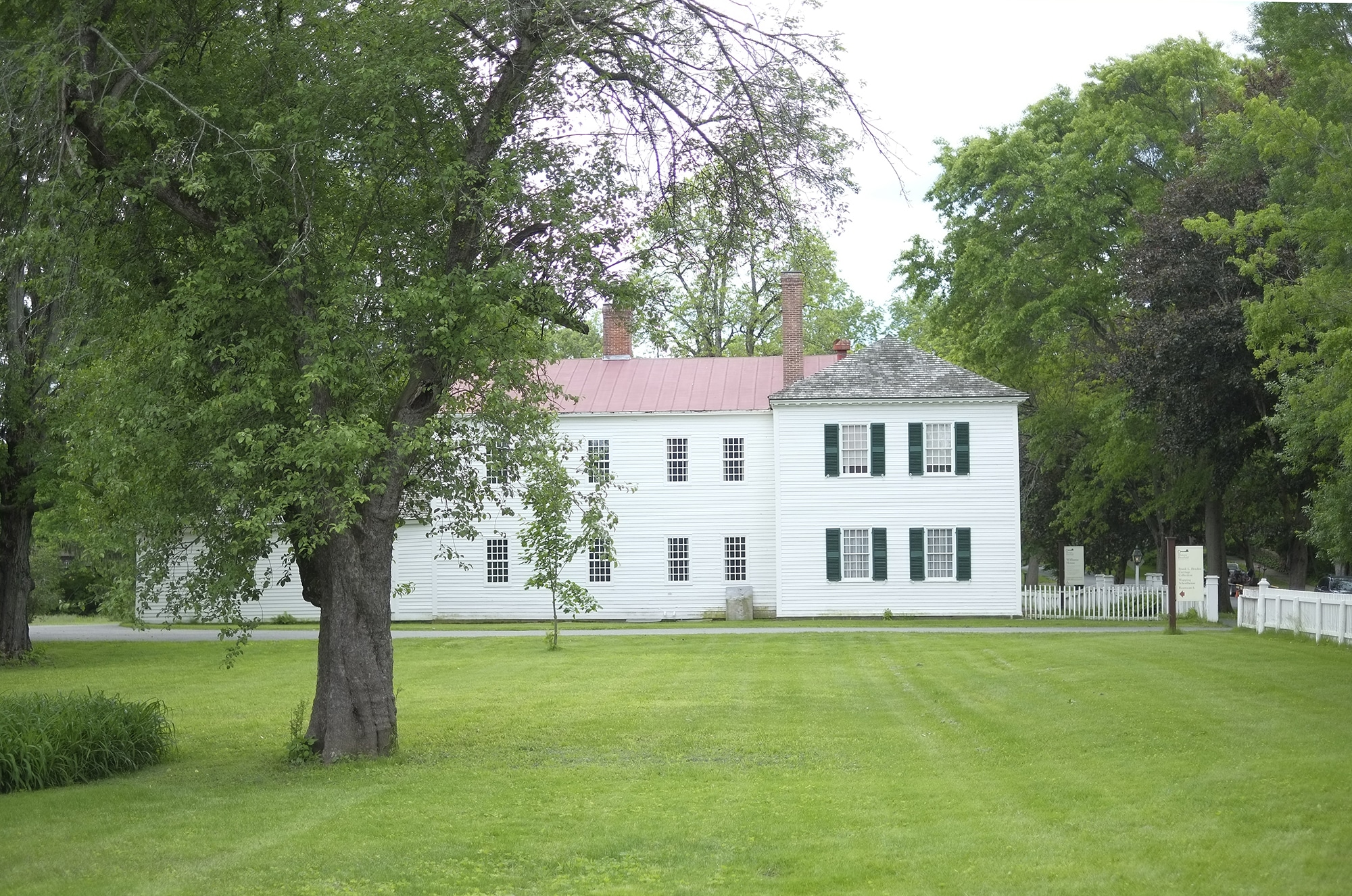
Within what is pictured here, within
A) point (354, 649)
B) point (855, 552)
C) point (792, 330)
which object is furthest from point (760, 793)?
point (792, 330)

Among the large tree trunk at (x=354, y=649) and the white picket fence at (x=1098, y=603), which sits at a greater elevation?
the large tree trunk at (x=354, y=649)

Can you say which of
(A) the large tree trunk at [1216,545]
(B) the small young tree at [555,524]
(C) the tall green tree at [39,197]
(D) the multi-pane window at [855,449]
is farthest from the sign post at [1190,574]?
(C) the tall green tree at [39,197]

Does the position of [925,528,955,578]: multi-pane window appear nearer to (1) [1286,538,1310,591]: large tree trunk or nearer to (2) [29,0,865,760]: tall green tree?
(1) [1286,538,1310,591]: large tree trunk

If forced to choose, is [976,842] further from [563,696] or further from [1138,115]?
[1138,115]

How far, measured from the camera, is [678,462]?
35969 millimetres

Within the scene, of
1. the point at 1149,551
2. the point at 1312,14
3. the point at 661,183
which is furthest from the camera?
the point at 1149,551

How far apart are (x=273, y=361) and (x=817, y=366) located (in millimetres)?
27711

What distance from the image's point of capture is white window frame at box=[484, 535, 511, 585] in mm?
36562

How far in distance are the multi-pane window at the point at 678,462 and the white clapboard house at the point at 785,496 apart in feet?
0.13

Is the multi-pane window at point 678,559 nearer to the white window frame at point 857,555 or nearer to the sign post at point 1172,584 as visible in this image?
the white window frame at point 857,555

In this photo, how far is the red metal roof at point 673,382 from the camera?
36.1 metres

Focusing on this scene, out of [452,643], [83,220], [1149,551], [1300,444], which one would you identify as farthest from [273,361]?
[1149,551]

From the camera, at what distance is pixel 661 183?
13523mm

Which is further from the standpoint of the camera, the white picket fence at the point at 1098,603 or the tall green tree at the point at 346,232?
the white picket fence at the point at 1098,603
